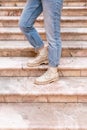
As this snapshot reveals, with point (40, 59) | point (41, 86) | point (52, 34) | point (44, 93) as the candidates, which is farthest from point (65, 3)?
point (44, 93)

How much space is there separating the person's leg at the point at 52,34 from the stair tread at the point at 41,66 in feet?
0.60

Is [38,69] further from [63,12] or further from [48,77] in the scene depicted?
[63,12]

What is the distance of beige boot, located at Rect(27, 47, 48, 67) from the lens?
2578 millimetres

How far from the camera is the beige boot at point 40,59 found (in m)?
2.58

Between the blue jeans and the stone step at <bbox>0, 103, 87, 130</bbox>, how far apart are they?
0.44 m

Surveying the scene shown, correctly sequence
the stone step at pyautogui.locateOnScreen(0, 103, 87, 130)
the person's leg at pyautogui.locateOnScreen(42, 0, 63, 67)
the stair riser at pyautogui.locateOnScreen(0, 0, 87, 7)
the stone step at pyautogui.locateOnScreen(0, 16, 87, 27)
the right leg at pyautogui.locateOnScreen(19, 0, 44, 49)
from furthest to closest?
the stair riser at pyautogui.locateOnScreen(0, 0, 87, 7) < the stone step at pyautogui.locateOnScreen(0, 16, 87, 27) < the right leg at pyautogui.locateOnScreen(19, 0, 44, 49) < the person's leg at pyautogui.locateOnScreen(42, 0, 63, 67) < the stone step at pyautogui.locateOnScreen(0, 103, 87, 130)

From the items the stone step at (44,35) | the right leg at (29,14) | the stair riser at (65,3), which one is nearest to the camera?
the right leg at (29,14)

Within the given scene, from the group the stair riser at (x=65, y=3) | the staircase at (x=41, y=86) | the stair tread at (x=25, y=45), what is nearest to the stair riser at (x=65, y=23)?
the staircase at (x=41, y=86)

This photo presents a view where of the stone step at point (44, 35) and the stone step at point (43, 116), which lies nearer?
the stone step at point (43, 116)

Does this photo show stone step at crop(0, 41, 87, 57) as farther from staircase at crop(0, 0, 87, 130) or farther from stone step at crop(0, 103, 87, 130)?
stone step at crop(0, 103, 87, 130)

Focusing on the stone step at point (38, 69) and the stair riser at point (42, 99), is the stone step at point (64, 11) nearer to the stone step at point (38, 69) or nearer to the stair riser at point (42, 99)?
the stone step at point (38, 69)

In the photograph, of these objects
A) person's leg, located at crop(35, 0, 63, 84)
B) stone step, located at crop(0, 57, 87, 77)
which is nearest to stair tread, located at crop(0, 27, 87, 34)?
stone step, located at crop(0, 57, 87, 77)

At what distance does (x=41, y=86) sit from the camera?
2436 millimetres

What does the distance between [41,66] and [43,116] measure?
64 centimetres
